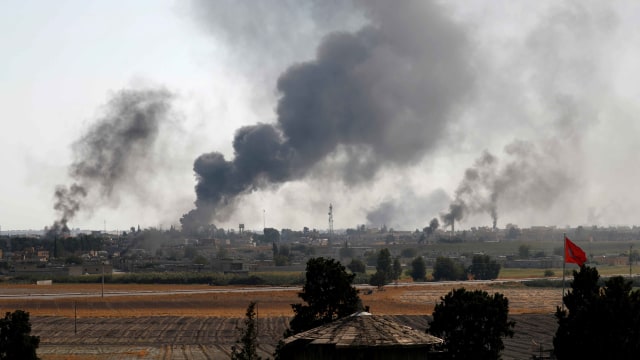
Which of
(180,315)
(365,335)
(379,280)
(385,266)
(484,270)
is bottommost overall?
(180,315)

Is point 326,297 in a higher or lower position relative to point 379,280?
higher

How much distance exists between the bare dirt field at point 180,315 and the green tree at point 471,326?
1598 cm

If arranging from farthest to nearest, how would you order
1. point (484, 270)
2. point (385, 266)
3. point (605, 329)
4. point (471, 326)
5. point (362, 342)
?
point (484, 270) < point (385, 266) < point (471, 326) < point (605, 329) < point (362, 342)

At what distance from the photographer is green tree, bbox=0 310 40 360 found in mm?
49828

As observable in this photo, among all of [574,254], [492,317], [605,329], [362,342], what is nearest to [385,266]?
[574,254]

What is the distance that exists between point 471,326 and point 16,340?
2334 cm

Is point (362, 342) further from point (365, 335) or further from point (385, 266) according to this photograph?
point (385, 266)

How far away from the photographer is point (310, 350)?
2864 centimetres

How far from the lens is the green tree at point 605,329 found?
1594 inches

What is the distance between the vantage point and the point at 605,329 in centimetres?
4091

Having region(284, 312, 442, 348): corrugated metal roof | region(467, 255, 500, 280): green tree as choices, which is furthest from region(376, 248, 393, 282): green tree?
region(284, 312, 442, 348): corrugated metal roof

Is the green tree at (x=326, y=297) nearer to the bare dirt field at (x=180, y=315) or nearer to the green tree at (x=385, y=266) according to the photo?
the bare dirt field at (x=180, y=315)

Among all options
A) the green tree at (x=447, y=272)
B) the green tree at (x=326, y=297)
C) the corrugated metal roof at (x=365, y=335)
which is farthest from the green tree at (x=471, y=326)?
the green tree at (x=447, y=272)

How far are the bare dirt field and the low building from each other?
36.2 meters
